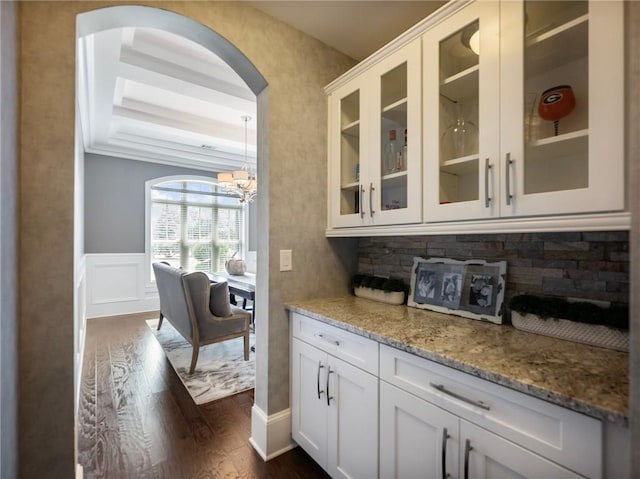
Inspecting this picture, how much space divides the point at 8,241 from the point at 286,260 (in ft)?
3.87

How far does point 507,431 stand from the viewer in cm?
89

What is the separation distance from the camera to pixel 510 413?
34.8 inches

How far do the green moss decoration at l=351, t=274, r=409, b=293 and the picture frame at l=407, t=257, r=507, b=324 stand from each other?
7 centimetres

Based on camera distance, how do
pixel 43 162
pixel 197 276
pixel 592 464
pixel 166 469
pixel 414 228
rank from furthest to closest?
1. pixel 197 276
2. pixel 166 469
3. pixel 414 228
4. pixel 43 162
5. pixel 592 464

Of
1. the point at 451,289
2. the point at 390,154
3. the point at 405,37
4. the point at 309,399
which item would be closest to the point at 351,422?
the point at 309,399

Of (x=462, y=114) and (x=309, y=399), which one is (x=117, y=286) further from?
(x=462, y=114)

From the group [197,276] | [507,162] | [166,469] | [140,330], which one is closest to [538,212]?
[507,162]

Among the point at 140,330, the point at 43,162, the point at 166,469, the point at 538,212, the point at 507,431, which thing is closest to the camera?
the point at 507,431

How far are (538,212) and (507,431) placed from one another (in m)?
0.73

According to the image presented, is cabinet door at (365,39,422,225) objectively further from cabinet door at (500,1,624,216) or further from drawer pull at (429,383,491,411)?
drawer pull at (429,383,491,411)

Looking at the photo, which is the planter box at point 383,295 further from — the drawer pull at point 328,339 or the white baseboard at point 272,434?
the white baseboard at point 272,434

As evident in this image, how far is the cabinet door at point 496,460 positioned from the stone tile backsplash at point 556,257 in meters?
0.69

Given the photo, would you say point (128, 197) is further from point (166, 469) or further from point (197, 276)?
Result: point (166, 469)

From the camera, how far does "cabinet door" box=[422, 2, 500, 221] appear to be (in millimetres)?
1192
